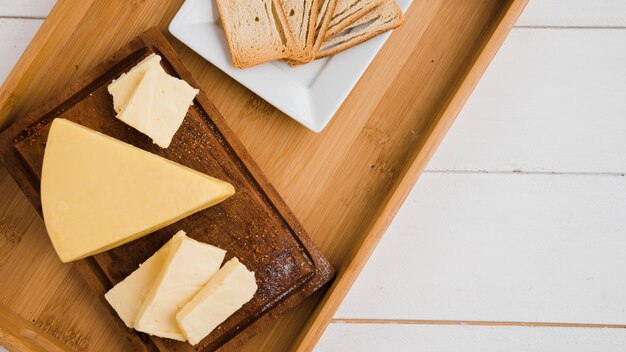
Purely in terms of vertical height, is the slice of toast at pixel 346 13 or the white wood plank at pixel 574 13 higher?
the slice of toast at pixel 346 13

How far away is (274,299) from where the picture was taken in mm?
1008

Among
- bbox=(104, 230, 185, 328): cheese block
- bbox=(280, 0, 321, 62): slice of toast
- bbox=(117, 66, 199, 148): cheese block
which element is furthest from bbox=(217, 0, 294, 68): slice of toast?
bbox=(104, 230, 185, 328): cheese block

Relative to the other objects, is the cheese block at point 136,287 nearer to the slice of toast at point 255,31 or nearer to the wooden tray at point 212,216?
the wooden tray at point 212,216

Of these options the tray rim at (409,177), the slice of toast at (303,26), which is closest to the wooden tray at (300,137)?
the tray rim at (409,177)

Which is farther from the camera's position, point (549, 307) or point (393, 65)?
point (549, 307)

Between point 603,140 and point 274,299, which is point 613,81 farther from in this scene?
point 274,299

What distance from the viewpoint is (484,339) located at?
3.82ft

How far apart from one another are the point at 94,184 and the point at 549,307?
0.96 meters

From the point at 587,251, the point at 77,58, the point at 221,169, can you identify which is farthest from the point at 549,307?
the point at 77,58

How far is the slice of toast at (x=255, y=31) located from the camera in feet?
3.28

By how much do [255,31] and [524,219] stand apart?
686 mm

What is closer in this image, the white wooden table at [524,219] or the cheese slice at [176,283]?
the cheese slice at [176,283]

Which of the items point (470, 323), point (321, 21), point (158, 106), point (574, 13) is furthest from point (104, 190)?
point (574, 13)

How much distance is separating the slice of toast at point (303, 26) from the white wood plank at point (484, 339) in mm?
582
